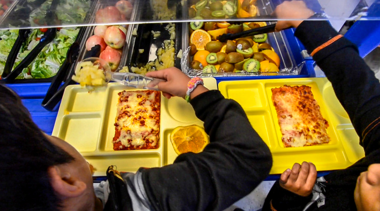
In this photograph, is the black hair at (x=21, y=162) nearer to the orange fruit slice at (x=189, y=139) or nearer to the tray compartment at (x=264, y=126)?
the orange fruit slice at (x=189, y=139)

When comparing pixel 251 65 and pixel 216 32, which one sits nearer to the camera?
pixel 251 65

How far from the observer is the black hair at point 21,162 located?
47 cm

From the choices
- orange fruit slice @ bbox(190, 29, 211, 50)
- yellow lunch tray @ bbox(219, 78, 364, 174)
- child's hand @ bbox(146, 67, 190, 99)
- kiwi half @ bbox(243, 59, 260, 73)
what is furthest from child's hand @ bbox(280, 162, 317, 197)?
orange fruit slice @ bbox(190, 29, 211, 50)

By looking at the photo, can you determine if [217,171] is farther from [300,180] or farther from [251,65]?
[251,65]

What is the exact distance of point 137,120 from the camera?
138 centimetres

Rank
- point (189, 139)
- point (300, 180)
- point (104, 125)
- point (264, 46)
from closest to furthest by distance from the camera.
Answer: point (300, 180), point (189, 139), point (104, 125), point (264, 46)

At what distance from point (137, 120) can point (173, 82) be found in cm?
38

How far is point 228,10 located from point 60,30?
148 cm

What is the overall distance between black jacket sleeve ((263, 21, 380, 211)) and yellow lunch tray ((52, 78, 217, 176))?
0.64 meters

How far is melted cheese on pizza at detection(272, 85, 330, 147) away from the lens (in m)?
1.31

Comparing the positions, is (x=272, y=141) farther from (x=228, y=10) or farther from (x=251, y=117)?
(x=228, y=10)

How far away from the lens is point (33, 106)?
1482 mm

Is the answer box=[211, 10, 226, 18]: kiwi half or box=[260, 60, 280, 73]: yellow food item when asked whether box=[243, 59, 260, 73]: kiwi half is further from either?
box=[211, 10, 226, 18]: kiwi half

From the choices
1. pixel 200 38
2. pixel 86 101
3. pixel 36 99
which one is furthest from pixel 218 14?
pixel 36 99
